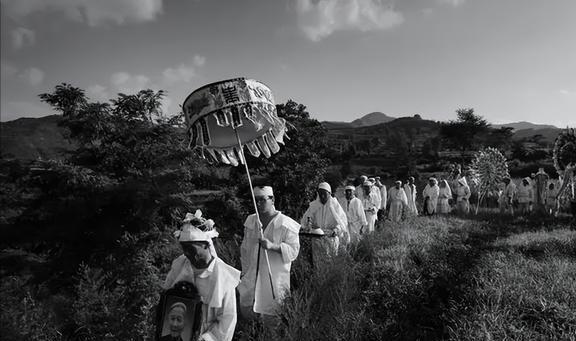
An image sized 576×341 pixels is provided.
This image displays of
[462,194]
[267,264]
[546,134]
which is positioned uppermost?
[267,264]

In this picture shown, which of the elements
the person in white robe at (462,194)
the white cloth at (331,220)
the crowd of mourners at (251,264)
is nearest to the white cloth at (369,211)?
the crowd of mourners at (251,264)

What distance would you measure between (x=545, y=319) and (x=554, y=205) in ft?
40.0

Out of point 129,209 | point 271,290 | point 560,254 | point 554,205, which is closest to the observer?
point 271,290

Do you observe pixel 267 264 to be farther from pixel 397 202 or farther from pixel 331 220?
pixel 397 202

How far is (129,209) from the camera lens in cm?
1470

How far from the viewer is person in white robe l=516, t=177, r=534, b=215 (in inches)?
574

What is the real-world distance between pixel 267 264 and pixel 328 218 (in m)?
2.63

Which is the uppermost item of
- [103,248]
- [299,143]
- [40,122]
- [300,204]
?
[40,122]

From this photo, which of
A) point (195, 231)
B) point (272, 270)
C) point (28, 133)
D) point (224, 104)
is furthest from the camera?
point (28, 133)

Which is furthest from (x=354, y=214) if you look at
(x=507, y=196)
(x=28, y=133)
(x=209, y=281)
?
(x=28, y=133)

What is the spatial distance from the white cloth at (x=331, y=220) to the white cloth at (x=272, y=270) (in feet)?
6.73

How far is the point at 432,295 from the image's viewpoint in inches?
196

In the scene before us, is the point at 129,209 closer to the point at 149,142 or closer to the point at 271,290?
the point at 149,142

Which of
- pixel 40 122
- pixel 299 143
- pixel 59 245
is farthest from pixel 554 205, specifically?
pixel 40 122
